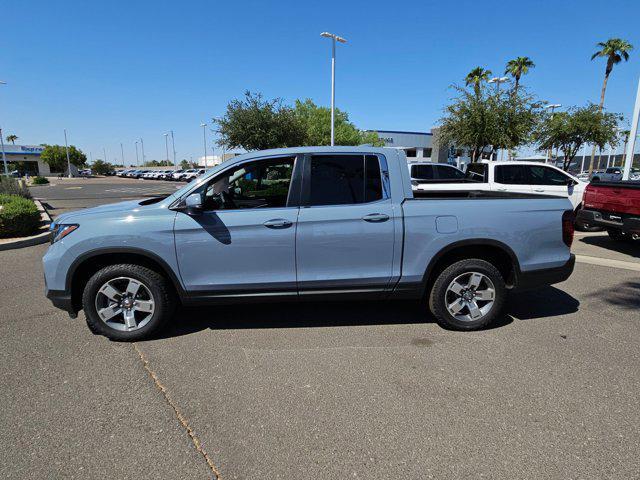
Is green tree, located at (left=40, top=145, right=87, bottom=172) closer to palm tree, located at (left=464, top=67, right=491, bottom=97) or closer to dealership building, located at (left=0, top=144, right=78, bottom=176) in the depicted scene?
dealership building, located at (left=0, top=144, right=78, bottom=176)

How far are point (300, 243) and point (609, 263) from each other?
6.20 metres

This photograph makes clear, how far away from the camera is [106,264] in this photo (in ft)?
12.6

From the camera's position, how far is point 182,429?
264 cm

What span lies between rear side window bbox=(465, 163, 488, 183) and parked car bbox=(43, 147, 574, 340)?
6795mm

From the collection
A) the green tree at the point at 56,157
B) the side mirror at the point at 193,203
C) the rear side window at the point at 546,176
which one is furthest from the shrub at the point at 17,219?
the green tree at the point at 56,157

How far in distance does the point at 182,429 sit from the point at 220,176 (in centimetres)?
224

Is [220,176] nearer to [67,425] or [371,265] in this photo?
[371,265]

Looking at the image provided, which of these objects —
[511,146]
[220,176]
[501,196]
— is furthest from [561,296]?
[511,146]

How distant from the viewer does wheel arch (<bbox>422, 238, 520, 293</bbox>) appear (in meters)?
3.94

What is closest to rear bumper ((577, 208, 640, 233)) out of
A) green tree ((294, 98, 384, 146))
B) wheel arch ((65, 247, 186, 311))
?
wheel arch ((65, 247, 186, 311))

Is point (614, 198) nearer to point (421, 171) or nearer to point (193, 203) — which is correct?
point (421, 171)

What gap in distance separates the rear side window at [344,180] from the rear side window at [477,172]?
756 centimetres

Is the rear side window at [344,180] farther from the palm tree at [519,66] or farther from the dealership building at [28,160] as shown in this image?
the dealership building at [28,160]

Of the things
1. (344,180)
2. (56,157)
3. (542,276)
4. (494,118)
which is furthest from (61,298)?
(56,157)
